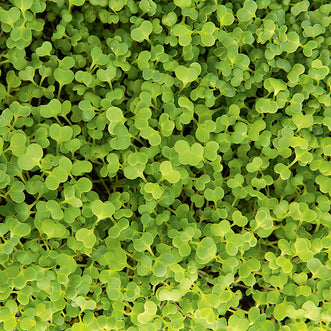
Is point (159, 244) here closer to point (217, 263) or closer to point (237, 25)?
point (217, 263)

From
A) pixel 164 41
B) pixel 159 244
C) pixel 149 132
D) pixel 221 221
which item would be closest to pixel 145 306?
pixel 159 244

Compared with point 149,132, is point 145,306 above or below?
below

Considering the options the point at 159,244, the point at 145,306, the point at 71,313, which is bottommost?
the point at 71,313

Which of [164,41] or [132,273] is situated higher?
[164,41]

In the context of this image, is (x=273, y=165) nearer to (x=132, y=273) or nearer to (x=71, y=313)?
(x=132, y=273)

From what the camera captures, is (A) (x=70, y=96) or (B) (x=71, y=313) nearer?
(B) (x=71, y=313)

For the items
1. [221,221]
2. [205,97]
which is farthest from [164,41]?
[221,221]
